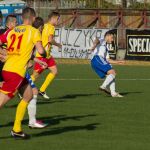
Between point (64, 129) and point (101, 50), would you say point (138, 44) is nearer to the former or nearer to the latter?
point (101, 50)

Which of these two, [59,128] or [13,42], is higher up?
[13,42]

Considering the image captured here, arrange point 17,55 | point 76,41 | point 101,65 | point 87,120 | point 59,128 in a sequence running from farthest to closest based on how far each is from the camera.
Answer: point 76,41, point 101,65, point 87,120, point 59,128, point 17,55

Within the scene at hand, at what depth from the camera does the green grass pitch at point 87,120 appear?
11.6 m

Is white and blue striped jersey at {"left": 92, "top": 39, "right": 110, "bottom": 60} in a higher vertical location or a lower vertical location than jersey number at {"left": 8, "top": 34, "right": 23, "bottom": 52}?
lower

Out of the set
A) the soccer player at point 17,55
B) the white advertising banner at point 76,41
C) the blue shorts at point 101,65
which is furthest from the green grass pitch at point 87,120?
the white advertising banner at point 76,41

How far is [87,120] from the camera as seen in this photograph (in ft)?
47.1

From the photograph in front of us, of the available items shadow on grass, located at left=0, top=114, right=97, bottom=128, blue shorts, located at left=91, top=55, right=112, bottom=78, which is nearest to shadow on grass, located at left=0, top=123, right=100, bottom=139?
shadow on grass, located at left=0, top=114, right=97, bottom=128

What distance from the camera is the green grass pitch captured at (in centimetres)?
1162

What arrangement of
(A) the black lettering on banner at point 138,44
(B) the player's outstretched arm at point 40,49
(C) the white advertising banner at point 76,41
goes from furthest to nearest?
1. (C) the white advertising banner at point 76,41
2. (A) the black lettering on banner at point 138,44
3. (B) the player's outstretched arm at point 40,49

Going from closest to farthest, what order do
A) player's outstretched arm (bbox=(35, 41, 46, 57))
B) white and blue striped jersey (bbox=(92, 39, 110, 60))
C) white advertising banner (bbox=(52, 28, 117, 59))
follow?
player's outstretched arm (bbox=(35, 41, 46, 57)) → white and blue striped jersey (bbox=(92, 39, 110, 60)) → white advertising banner (bbox=(52, 28, 117, 59))

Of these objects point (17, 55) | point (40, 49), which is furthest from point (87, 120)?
point (40, 49)

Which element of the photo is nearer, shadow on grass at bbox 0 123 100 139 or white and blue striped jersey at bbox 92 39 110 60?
shadow on grass at bbox 0 123 100 139

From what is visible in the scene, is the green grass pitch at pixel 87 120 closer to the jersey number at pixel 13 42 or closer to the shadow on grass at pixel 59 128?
the shadow on grass at pixel 59 128

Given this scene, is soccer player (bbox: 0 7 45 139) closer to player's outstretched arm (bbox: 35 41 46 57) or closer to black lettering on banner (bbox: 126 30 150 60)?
player's outstretched arm (bbox: 35 41 46 57)
